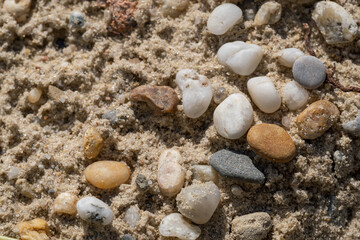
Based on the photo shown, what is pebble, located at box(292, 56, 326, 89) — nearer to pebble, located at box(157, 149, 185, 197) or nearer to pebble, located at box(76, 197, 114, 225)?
pebble, located at box(157, 149, 185, 197)

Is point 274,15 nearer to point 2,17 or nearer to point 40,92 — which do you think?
point 40,92

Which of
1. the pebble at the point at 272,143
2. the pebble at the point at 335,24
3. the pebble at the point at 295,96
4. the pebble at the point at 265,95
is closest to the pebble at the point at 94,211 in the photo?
the pebble at the point at 272,143

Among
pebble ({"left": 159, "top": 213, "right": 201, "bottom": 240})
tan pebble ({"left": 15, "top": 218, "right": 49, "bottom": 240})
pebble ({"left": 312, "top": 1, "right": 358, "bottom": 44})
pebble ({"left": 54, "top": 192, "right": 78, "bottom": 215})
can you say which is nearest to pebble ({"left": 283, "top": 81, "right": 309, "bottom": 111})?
pebble ({"left": 312, "top": 1, "right": 358, "bottom": 44})

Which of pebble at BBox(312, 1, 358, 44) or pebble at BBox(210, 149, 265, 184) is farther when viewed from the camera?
pebble at BBox(312, 1, 358, 44)

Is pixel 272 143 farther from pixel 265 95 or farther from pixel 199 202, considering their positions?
pixel 199 202

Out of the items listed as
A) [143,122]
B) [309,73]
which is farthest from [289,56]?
[143,122]

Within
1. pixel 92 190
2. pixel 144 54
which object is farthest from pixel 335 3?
pixel 92 190

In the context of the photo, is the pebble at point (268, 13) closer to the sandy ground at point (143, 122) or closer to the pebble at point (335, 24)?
the sandy ground at point (143, 122)
